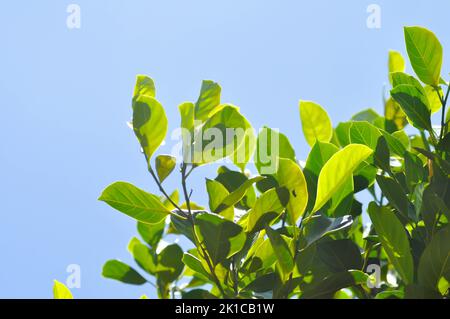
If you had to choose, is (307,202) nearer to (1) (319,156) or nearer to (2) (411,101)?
(1) (319,156)

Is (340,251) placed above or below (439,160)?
below

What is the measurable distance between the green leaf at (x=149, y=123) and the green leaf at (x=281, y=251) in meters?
0.31

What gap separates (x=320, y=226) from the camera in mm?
1098

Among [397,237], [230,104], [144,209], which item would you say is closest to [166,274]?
[144,209]

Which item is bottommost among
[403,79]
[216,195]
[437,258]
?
[437,258]

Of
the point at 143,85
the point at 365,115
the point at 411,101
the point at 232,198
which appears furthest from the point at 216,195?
the point at 365,115

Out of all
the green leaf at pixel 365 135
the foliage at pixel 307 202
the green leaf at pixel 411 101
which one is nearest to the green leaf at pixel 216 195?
the foliage at pixel 307 202

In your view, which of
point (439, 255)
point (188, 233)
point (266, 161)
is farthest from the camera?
point (266, 161)

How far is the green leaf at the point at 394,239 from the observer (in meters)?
1.07

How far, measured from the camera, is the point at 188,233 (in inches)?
44.6

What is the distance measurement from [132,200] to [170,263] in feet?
1.81
